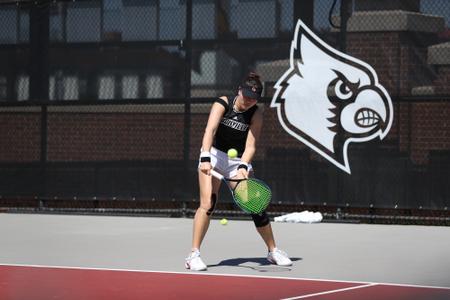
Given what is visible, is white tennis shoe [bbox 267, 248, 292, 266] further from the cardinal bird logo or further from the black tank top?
the cardinal bird logo

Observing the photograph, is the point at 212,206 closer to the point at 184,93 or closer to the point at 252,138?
the point at 252,138

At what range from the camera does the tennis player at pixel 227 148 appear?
347 inches

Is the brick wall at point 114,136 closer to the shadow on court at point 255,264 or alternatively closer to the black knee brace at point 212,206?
the shadow on court at point 255,264

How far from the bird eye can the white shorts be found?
464cm

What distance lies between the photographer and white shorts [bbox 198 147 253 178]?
9164 millimetres

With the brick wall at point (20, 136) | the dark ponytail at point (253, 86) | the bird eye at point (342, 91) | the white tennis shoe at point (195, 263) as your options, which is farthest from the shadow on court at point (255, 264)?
the brick wall at point (20, 136)

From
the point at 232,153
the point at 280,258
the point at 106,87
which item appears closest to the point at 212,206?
the point at 232,153

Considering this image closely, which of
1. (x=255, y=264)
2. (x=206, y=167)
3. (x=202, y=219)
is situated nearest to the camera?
(x=206, y=167)

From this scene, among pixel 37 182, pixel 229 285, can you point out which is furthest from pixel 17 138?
pixel 229 285

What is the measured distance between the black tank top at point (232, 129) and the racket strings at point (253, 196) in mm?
668

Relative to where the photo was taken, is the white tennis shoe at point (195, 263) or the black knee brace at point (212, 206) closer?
the white tennis shoe at point (195, 263)

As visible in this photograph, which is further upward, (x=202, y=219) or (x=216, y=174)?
(x=216, y=174)

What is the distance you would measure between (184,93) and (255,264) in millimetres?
5383

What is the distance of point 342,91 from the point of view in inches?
532
